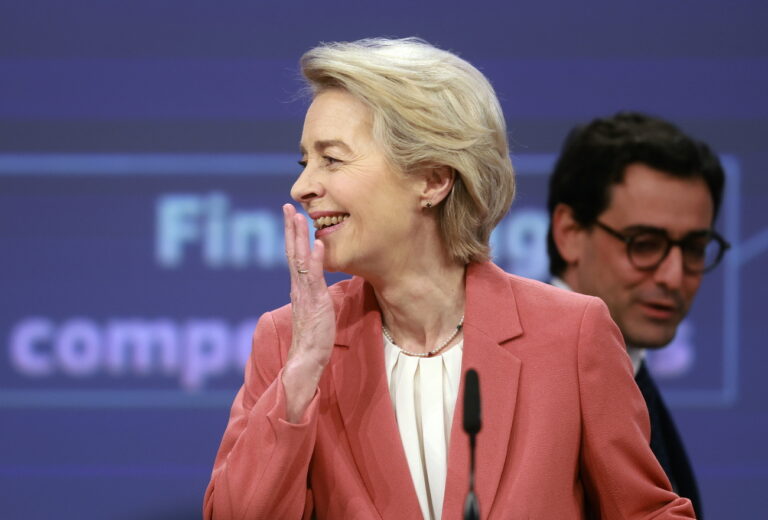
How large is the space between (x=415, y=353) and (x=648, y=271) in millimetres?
1018

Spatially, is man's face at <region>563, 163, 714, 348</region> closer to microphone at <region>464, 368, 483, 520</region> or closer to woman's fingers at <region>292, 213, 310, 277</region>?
woman's fingers at <region>292, 213, 310, 277</region>

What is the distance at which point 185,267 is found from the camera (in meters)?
3.98

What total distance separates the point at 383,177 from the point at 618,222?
113 cm

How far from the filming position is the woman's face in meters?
2.21

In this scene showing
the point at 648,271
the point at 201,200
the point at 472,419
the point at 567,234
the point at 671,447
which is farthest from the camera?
the point at 201,200

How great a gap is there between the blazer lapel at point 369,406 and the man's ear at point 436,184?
0.81 ft

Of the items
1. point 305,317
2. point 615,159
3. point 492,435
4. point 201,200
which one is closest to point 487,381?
point 492,435

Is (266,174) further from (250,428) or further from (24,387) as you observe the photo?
(250,428)

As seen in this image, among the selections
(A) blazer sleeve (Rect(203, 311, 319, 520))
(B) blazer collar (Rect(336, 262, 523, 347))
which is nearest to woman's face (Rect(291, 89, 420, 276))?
(B) blazer collar (Rect(336, 262, 523, 347))

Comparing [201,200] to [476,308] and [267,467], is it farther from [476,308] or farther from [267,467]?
[267,467]

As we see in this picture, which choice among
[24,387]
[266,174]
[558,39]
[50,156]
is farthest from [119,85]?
[558,39]

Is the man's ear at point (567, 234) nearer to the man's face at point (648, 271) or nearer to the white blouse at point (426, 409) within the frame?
the man's face at point (648, 271)

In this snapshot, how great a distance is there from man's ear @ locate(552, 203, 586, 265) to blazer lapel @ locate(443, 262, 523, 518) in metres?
0.89

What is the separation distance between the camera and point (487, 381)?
222cm
